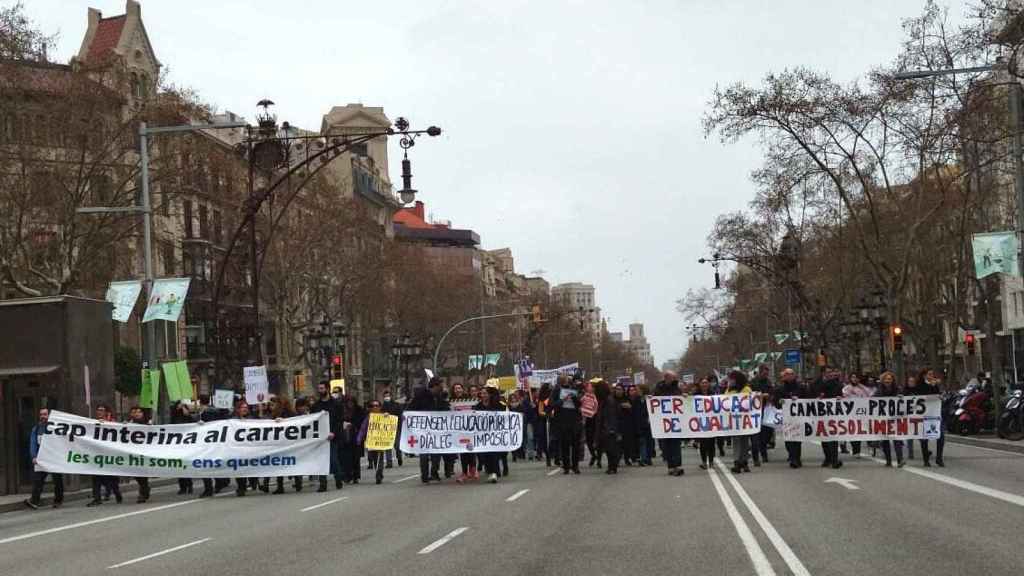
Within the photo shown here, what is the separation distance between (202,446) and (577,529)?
36.0ft

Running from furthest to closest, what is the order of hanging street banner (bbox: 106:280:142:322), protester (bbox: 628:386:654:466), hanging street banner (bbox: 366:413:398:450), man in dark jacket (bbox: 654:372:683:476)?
hanging street banner (bbox: 106:280:142:322) < protester (bbox: 628:386:654:466) < hanging street banner (bbox: 366:413:398:450) < man in dark jacket (bbox: 654:372:683:476)

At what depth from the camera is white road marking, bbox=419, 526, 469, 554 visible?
12.9 m

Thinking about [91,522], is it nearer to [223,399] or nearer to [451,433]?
[451,433]

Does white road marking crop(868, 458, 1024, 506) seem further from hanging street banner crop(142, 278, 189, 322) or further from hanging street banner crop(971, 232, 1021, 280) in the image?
hanging street banner crop(142, 278, 189, 322)

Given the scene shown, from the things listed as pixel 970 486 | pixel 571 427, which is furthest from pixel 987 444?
pixel 970 486

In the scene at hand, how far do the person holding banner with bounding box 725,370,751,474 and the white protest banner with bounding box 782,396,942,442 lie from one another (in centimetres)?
85

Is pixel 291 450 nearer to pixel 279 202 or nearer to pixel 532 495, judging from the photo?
pixel 532 495

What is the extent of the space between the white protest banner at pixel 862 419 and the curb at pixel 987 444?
438cm

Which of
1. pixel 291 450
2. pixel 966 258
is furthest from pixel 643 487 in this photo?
pixel 966 258

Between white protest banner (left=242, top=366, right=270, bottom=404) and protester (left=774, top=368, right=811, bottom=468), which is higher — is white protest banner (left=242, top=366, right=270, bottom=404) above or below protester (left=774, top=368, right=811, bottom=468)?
above

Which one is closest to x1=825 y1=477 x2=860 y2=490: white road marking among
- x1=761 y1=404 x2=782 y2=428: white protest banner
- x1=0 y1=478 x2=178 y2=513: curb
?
x1=761 y1=404 x2=782 y2=428: white protest banner

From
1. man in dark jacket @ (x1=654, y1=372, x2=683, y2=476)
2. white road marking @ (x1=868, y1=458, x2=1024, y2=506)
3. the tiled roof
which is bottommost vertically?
white road marking @ (x1=868, y1=458, x2=1024, y2=506)

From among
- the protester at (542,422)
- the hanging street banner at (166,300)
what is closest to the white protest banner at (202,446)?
the protester at (542,422)

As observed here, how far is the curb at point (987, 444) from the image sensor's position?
27594 millimetres
